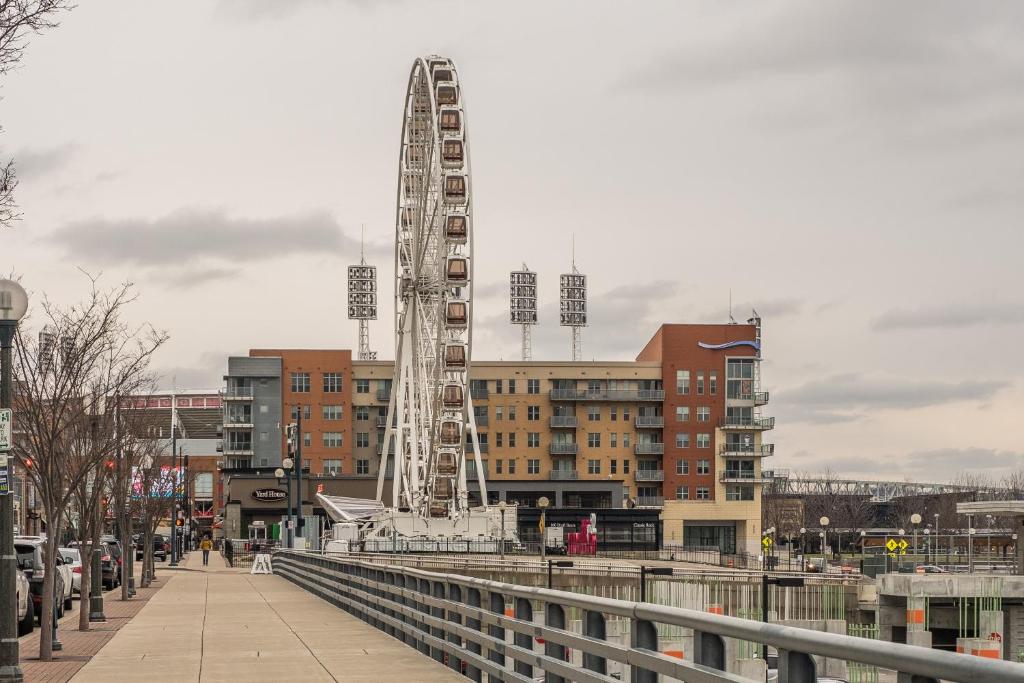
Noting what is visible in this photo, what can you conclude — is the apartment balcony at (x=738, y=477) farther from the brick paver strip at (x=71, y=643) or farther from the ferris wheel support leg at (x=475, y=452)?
the brick paver strip at (x=71, y=643)

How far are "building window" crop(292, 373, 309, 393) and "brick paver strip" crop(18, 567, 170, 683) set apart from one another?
344ft

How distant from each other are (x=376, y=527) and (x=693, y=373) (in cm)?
6330

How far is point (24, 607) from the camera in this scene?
2688 centimetres

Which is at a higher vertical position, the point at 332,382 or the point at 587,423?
the point at 332,382

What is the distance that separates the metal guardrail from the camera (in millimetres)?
5133

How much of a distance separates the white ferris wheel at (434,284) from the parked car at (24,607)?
137 feet

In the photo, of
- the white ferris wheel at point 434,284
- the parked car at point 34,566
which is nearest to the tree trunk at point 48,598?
the parked car at point 34,566

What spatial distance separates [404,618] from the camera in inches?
805

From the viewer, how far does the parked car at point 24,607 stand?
2638 cm

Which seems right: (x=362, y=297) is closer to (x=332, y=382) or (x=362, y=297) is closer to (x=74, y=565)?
(x=332, y=382)

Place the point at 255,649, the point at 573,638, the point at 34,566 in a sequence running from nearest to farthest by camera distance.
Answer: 1. the point at 573,638
2. the point at 255,649
3. the point at 34,566

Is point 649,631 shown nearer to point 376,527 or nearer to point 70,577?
point 70,577

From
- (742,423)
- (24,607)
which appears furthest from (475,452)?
(24,607)

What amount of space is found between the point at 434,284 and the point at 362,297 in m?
96.0
